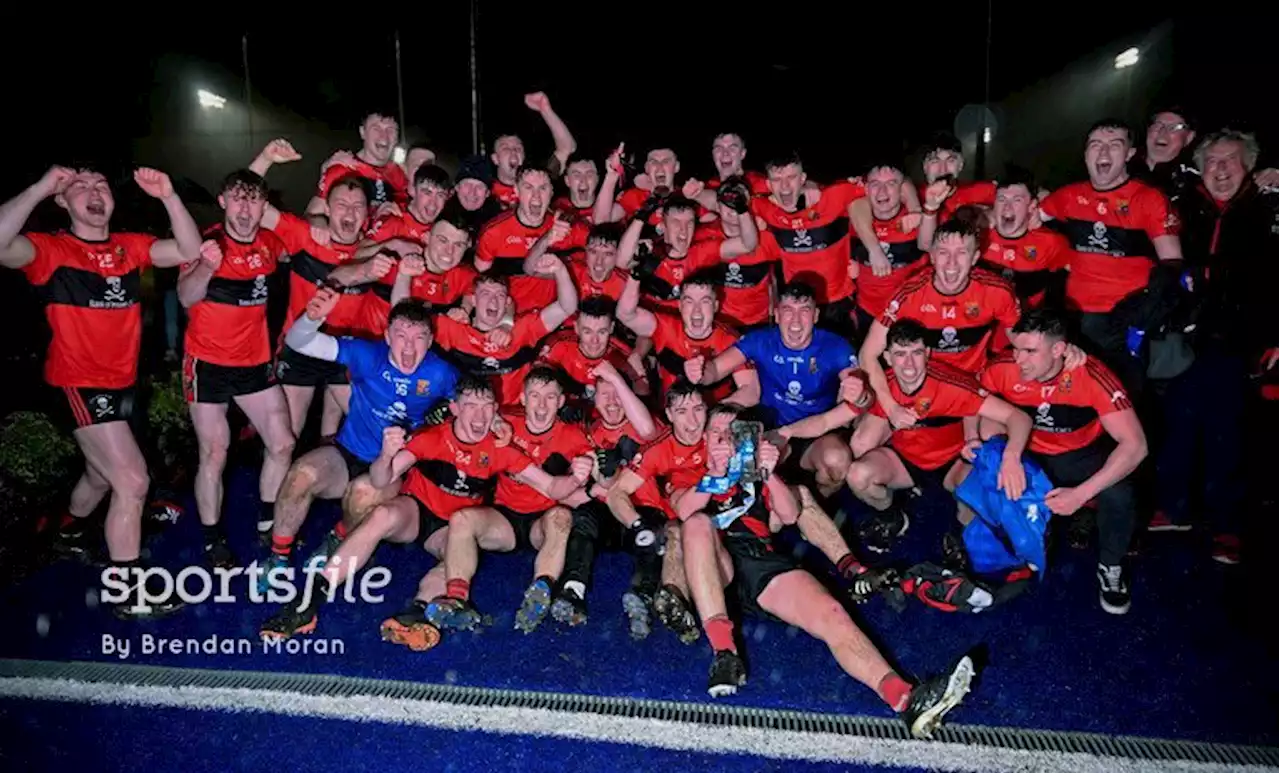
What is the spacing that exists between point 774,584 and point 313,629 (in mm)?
2118

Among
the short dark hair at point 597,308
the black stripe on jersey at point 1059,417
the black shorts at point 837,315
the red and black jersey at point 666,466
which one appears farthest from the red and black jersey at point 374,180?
the black stripe on jersey at point 1059,417

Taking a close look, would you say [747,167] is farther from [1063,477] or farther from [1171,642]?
[1171,642]

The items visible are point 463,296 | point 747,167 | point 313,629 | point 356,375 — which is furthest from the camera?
point 747,167

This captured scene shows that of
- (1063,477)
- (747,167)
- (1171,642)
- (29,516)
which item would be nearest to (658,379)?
(1063,477)

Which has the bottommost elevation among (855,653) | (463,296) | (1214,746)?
(1214,746)

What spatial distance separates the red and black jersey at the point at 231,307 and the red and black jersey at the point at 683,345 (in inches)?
89.7

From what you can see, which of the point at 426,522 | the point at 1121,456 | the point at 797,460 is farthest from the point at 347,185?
the point at 1121,456

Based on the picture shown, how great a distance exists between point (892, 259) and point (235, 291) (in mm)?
3957

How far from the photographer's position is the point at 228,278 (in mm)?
4262

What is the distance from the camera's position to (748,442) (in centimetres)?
357

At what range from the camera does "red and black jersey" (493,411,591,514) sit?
13.8 ft

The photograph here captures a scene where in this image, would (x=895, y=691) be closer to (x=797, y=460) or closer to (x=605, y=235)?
(x=797, y=460)

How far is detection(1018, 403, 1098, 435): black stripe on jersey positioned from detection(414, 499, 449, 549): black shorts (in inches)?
121

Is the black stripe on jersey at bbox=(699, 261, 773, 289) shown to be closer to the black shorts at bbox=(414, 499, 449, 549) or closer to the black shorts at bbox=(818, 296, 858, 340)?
the black shorts at bbox=(818, 296, 858, 340)
